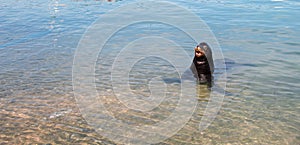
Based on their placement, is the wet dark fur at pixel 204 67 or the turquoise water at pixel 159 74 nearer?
the turquoise water at pixel 159 74

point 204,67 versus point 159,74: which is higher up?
point 204,67

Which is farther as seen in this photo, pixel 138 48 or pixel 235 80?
pixel 138 48

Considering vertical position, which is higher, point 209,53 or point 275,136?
point 209,53

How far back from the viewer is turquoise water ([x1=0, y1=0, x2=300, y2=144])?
493cm

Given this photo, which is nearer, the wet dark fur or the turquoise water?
the turquoise water

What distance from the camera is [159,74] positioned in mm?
7672

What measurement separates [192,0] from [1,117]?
1465 centimetres

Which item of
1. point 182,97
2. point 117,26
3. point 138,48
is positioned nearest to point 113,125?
point 182,97

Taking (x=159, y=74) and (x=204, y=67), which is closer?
(x=204, y=67)

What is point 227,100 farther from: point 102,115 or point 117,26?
point 117,26

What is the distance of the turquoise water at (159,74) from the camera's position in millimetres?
4930

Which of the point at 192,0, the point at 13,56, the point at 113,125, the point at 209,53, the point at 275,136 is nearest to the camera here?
the point at 275,136

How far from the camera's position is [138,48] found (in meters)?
10.0

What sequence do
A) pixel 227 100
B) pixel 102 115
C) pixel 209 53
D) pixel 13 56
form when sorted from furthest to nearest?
pixel 13 56 → pixel 209 53 → pixel 227 100 → pixel 102 115
